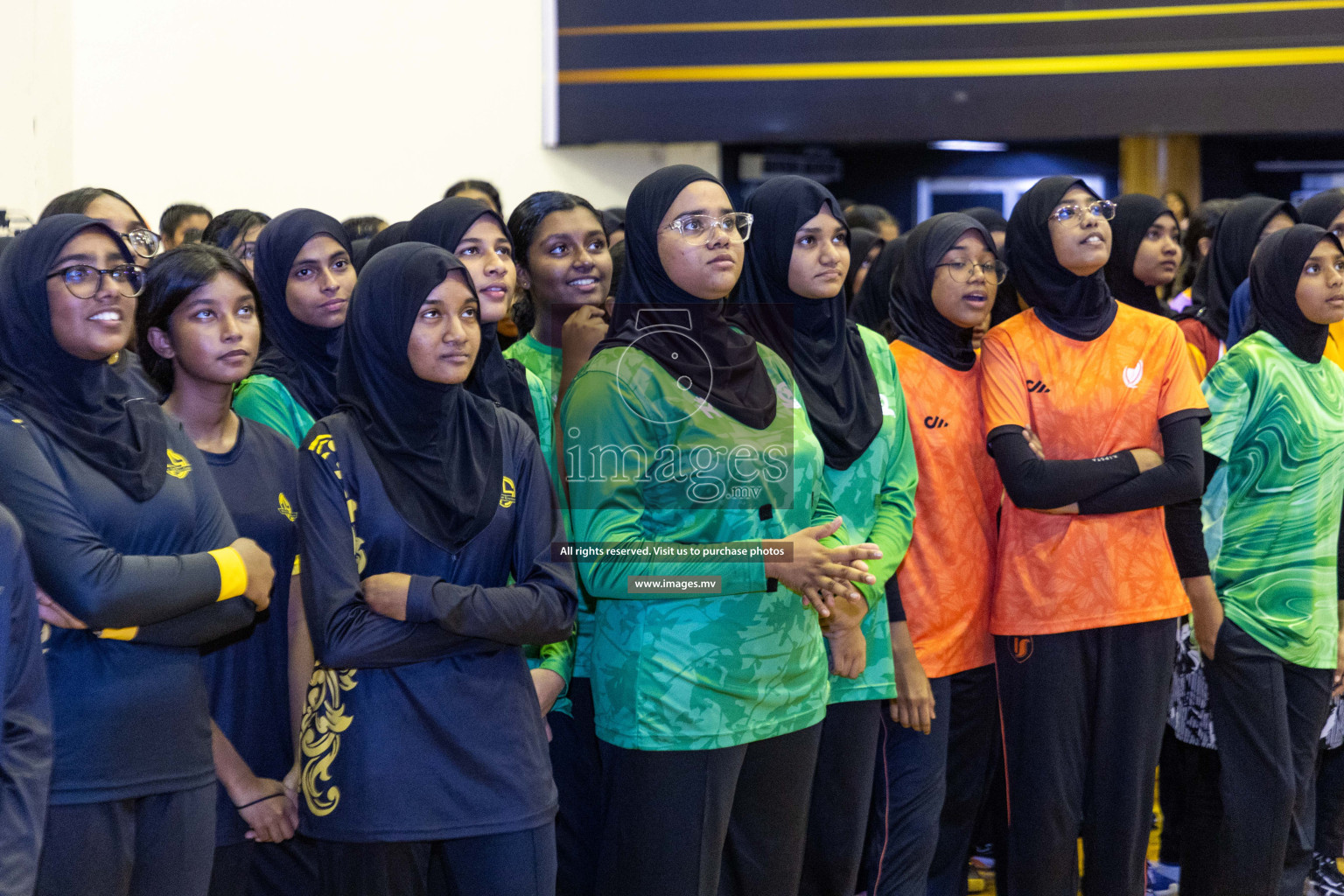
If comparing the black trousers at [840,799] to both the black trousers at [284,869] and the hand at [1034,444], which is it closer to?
the hand at [1034,444]

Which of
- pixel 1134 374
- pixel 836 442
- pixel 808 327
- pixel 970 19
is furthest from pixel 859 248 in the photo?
pixel 970 19

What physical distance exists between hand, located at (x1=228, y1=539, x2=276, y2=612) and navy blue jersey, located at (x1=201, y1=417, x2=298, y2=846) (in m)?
0.20

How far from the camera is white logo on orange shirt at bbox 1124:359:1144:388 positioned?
278 centimetres

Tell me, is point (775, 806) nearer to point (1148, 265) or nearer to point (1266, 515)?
point (1266, 515)

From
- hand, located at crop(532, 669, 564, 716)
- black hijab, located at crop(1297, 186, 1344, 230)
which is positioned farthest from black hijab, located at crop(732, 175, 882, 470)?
black hijab, located at crop(1297, 186, 1344, 230)

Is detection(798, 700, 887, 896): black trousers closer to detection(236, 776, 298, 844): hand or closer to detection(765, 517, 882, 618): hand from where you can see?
detection(765, 517, 882, 618): hand

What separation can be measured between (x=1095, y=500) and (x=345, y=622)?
5.30 ft

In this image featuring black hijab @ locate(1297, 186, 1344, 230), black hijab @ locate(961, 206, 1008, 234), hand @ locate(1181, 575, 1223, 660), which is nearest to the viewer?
hand @ locate(1181, 575, 1223, 660)

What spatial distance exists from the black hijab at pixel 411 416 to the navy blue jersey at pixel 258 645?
292 millimetres

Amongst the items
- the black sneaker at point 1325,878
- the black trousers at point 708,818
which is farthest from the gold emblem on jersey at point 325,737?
the black sneaker at point 1325,878

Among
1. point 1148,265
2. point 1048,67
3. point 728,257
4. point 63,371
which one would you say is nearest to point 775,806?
point 728,257

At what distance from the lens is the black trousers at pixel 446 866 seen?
188 centimetres

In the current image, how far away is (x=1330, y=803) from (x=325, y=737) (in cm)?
286

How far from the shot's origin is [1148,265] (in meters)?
3.95
